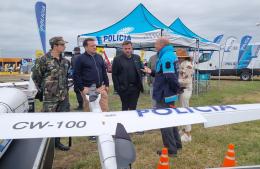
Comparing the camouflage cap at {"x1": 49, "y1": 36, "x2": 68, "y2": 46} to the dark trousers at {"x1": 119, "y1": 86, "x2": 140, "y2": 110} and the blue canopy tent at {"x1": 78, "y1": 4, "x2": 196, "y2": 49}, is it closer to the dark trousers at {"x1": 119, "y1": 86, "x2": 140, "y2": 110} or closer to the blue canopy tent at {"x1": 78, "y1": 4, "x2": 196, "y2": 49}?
the dark trousers at {"x1": 119, "y1": 86, "x2": 140, "y2": 110}

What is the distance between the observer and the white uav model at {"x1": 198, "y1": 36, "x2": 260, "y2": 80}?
83.4 ft

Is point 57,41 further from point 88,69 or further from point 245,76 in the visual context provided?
point 245,76

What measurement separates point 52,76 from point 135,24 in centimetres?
729

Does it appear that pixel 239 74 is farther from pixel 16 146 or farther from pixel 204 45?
pixel 16 146

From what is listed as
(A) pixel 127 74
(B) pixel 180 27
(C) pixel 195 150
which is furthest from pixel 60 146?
(B) pixel 180 27

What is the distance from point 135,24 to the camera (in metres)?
12.2

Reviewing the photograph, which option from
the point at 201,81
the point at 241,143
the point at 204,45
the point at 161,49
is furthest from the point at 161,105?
the point at 201,81

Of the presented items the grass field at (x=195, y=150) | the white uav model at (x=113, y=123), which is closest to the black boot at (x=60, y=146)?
the grass field at (x=195, y=150)

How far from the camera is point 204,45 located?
14.2 meters

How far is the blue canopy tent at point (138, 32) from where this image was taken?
11141 mm

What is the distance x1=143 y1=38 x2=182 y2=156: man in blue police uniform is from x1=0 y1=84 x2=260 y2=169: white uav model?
1.72 meters

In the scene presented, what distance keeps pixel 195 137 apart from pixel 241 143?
913 millimetres

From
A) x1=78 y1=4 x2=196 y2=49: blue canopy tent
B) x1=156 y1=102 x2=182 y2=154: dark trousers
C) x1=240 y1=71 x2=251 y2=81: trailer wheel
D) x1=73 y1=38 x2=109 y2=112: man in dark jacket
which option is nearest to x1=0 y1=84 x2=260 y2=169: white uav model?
x1=156 y1=102 x2=182 y2=154: dark trousers

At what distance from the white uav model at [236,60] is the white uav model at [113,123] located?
2240 cm
